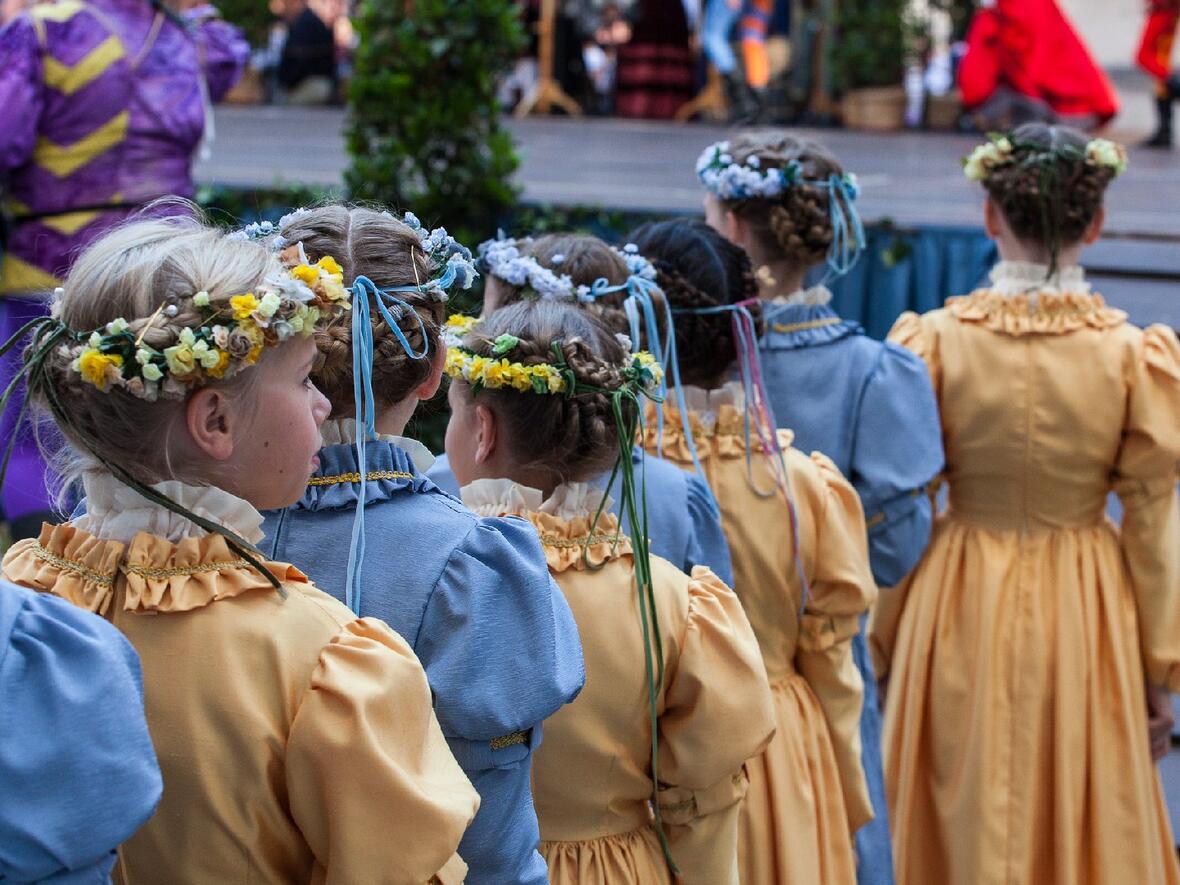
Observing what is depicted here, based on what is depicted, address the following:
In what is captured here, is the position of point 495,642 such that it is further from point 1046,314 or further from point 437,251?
point 1046,314

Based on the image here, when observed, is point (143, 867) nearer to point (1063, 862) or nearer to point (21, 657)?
point (21, 657)

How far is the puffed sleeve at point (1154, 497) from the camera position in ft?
9.44

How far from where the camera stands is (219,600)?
131 cm

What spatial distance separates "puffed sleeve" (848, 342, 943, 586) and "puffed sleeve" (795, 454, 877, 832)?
307mm

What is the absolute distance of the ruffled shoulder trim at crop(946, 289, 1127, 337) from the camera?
2.93m

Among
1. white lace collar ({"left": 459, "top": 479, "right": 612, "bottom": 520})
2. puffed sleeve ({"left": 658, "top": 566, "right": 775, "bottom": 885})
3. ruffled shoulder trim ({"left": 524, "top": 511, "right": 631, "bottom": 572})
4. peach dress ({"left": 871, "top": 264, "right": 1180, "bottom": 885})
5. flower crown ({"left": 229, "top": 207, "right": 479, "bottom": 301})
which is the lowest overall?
peach dress ({"left": 871, "top": 264, "right": 1180, "bottom": 885})

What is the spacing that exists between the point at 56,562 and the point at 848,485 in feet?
4.54

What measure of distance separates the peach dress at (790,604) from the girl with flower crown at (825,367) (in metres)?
0.26

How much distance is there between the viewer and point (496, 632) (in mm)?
1540

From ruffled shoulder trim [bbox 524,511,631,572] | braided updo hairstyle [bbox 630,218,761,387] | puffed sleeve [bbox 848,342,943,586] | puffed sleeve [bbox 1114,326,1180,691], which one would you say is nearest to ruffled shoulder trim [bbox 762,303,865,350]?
puffed sleeve [bbox 848,342,943,586]

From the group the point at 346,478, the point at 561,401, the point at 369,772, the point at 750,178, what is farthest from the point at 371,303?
the point at 750,178

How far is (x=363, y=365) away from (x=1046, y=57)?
918 centimetres

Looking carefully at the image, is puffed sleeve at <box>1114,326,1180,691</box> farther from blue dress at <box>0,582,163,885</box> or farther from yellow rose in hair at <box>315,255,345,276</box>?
blue dress at <box>0,582,163,885</box>

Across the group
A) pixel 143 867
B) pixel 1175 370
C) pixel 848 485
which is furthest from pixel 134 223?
pixel 1175 370
